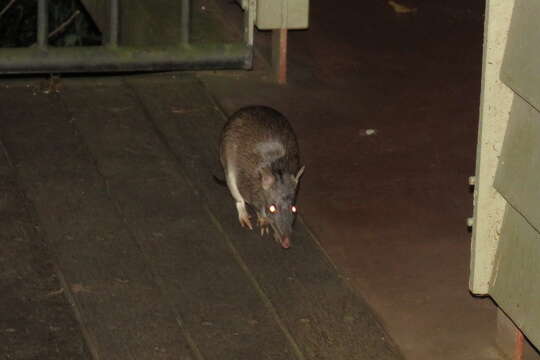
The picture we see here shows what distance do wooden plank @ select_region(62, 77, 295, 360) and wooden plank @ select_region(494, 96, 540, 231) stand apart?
51.6 inches

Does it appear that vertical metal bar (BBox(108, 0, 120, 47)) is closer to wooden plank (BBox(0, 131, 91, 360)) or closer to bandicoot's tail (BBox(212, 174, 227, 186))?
bandicoot's tail (BBox(212, 174, 227, 186))

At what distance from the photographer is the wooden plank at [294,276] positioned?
5824 millimetres

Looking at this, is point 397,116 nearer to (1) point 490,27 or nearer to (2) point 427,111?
(2) point 427,111

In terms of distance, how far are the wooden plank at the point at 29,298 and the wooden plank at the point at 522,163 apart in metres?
2.05

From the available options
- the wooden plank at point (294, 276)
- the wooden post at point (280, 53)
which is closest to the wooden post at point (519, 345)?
the wooden plank at point (294, 276)

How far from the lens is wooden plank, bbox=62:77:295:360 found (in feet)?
19.2

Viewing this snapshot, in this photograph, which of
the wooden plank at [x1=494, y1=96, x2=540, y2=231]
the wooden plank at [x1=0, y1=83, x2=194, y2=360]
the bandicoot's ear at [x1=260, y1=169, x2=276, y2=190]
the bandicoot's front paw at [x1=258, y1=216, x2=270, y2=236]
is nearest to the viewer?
the wooden plank at [x1=494, y1=96, x2=540, y2=231]

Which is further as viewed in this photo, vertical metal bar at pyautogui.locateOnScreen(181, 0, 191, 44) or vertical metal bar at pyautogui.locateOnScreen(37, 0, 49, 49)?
vertical metal bar at pyautogui.locateOnScreen(181, 0, 191, 44)

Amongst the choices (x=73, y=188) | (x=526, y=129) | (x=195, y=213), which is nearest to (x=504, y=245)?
(x=526, y=129)

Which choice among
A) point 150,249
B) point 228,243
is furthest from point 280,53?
point 150,249

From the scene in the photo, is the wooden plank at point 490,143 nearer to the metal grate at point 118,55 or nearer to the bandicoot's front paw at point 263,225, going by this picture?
the bandicoot's front paw at point 263,225

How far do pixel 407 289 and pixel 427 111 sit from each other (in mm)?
2326

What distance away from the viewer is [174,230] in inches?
265

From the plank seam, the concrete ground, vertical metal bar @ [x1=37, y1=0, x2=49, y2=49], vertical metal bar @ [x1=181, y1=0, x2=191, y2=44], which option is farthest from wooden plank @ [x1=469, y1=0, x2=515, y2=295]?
vertical metal bar @ [x1=37, y1=0, x2=49, y2=49]
